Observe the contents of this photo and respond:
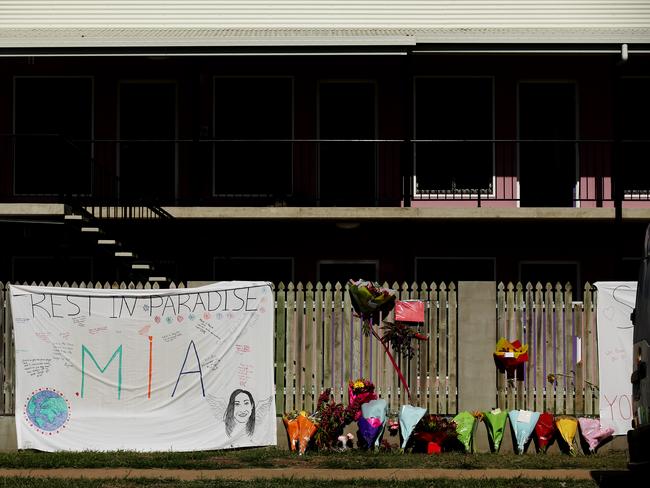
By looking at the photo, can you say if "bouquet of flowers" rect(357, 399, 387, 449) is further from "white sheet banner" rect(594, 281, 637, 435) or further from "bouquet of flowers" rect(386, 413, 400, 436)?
"white sheet banner" rect(594, 281, 637, 435)

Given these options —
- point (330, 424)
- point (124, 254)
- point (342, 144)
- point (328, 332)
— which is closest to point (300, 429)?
point (330, 424)

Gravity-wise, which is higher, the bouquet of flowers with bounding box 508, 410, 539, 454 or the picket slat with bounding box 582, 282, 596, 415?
the picket slat with bounding box 582, 282, 596, 415

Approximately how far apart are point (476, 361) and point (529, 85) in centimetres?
896

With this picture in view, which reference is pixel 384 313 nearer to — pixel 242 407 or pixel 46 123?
pixel 242 407

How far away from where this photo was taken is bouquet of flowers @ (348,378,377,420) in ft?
42.8

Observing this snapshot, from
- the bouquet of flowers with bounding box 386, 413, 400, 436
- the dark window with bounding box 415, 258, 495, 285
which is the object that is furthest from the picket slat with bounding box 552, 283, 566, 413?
the dark window with bounding box 415, 258, 495, 285

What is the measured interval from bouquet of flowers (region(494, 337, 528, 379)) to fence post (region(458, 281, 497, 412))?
9cm

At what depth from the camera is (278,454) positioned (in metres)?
12.7

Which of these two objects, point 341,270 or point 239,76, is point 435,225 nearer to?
point 341,270

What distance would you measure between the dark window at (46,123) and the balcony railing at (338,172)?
0.08 feet

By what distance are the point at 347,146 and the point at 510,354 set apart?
8263 mm

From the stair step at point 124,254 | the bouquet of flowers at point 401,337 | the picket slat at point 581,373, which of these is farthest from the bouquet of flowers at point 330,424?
the stair step at point 124,254

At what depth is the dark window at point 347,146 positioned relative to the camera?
806 inches

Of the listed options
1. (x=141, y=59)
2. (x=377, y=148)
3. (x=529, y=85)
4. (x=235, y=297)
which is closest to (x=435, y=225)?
(x=377, y=148)
